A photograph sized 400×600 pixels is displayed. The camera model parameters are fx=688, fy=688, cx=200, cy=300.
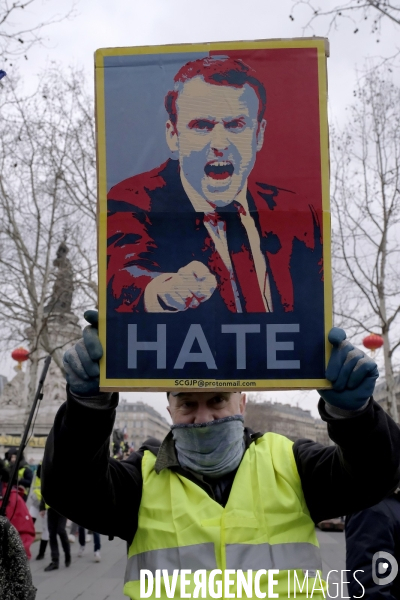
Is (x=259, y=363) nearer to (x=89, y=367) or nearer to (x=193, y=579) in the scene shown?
(x=89, y=367)

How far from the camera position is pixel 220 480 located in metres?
2.57

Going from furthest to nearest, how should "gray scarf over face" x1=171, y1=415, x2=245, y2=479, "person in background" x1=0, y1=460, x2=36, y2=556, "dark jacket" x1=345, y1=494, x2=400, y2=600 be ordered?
1. "person in background" x1=0, y1=460, x2=36, y2=556
2. "dark jacket" x1=345, y1=494, x2=400, y2=600
3. "gray scarf over face" x1=171, y1=415, x2=245, y2=479

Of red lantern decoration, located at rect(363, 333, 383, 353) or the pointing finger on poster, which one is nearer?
the pointing finger on poster

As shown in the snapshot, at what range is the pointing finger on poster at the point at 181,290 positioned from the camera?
2.28 metres

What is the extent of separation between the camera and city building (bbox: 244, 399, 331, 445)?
80.7 metres

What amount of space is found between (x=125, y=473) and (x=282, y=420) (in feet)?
308

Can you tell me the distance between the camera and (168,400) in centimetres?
268

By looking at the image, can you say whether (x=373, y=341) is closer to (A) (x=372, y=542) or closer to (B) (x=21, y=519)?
(B) (x=21, y=519)

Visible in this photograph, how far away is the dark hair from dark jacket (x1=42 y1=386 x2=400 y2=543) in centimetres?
104

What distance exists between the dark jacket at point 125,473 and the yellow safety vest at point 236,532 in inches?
2.5

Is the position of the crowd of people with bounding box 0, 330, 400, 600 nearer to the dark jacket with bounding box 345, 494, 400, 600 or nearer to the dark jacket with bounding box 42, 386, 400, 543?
the dark jacket with bounding box 42, 386, 400, 543

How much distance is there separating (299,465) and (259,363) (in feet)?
1.79

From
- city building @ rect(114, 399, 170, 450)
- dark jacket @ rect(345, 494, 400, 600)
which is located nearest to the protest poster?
dark jacket @ rect(345, 494, 400, 600)

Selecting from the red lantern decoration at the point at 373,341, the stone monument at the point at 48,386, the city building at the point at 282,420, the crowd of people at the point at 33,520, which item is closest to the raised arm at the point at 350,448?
the crowd of people at the point at 33,520
